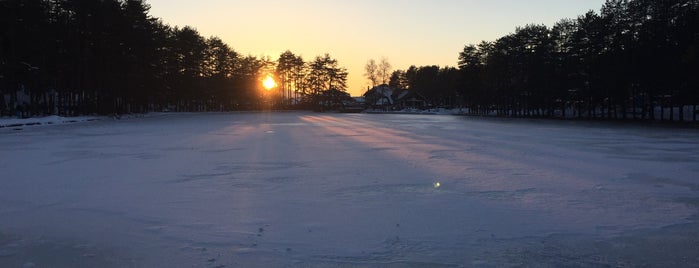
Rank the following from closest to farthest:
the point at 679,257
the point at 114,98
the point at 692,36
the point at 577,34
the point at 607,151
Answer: the point at 679,257
the point at 607,151
the point at 692,36
the point at 577,34
the point at 114,98

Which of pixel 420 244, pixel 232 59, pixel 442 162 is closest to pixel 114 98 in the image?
pixel 232 59

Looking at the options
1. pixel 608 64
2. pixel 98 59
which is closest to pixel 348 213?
pixel 608 64

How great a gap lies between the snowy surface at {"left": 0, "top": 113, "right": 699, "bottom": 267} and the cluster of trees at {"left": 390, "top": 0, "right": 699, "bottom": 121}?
3112cm

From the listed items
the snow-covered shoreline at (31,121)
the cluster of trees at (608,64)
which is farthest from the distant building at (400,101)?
the snow-covered shoreline at (31,121)

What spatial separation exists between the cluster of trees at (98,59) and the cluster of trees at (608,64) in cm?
4414

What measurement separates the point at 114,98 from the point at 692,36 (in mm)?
55430

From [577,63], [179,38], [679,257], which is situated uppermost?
[179,38]

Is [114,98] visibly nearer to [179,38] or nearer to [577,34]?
[179,38]

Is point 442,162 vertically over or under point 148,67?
under

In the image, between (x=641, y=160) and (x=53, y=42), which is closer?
(x=641, y=160)

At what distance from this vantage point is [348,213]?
6484 millimetres

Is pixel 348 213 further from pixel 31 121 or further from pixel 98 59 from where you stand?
pixel 98 59

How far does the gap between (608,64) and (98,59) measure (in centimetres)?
4738

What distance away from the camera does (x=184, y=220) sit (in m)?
6.10
